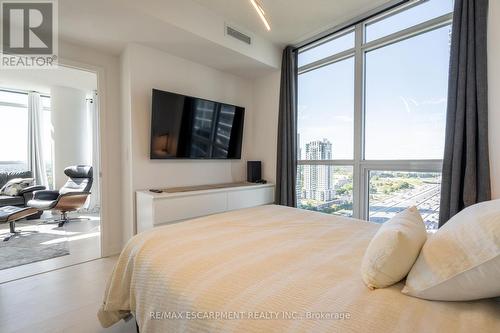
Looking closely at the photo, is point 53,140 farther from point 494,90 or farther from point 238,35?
point 494,90

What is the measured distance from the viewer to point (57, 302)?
1878 millimetres

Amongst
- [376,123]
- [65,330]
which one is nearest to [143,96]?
[65,330]

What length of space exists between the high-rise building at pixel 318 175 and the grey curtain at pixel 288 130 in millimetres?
205

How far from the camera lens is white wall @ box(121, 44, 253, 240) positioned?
268 cm

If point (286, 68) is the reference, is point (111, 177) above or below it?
below

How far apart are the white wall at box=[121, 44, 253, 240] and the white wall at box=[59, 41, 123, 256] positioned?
0.58 ft

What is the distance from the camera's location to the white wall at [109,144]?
283 centimetres

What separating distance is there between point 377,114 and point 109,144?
324cm

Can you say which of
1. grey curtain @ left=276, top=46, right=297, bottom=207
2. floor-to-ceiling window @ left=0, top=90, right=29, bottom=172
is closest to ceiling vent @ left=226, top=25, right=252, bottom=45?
grey curtain @ left=276, top=46, right=297, bottom=207

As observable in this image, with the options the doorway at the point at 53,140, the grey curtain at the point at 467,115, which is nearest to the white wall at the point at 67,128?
the doorway at the point at 53,140

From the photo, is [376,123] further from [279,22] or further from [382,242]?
[382,242]

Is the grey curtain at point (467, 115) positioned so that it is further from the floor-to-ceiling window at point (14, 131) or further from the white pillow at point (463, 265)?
the floor-to-ceiling window at point (14, 131)

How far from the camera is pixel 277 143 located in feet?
11.4

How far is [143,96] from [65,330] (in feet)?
7.34
